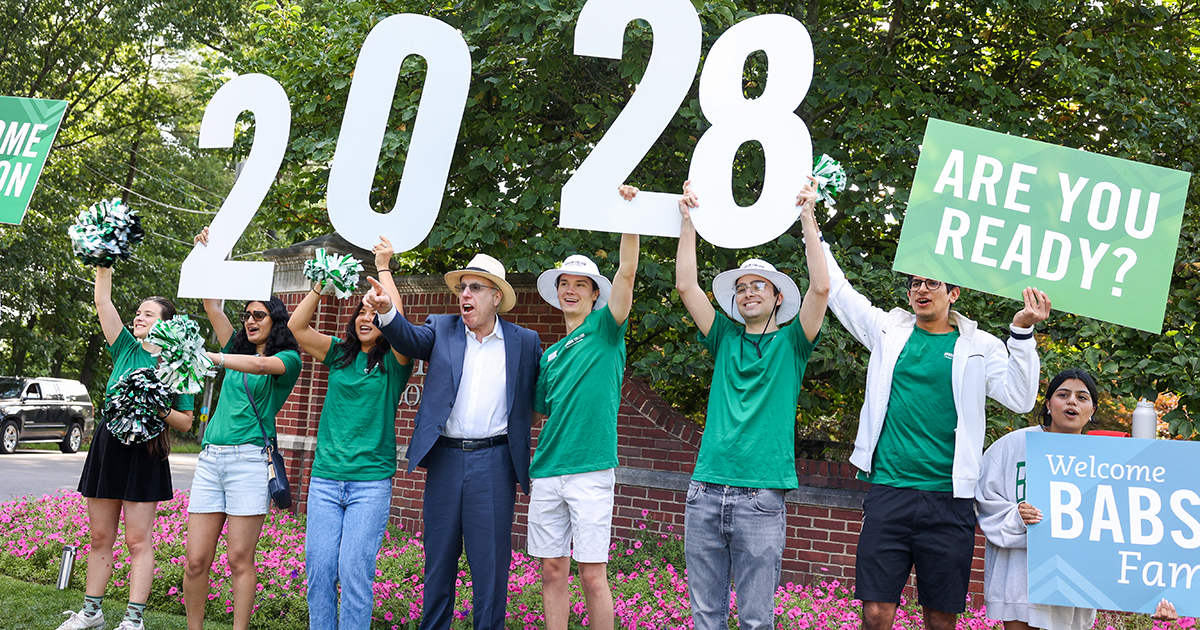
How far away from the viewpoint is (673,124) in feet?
20.4

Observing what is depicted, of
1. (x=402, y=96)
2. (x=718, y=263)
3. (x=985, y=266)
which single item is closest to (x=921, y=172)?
(x=985, y=266)

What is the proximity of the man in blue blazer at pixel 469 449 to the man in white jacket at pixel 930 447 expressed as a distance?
1466mm

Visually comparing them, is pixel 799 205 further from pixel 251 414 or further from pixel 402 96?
pixel 402 96

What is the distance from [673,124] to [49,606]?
15.8 ft

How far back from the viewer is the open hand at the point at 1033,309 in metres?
3.43

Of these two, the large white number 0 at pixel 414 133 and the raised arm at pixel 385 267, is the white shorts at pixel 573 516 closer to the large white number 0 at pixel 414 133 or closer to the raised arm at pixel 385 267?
the raised arm at pixel 385 267

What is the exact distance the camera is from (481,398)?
401cm

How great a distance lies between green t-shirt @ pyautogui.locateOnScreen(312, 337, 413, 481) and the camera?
13.1 ft

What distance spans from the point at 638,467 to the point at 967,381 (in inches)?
134

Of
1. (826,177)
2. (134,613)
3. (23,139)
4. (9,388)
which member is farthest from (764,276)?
(9,388)

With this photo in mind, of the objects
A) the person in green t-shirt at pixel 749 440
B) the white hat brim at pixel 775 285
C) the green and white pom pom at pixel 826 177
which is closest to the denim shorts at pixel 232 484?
the person in green t-shirt at pixel 749 440

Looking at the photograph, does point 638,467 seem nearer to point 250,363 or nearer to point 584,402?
point 584,402

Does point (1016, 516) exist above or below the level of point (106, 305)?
below

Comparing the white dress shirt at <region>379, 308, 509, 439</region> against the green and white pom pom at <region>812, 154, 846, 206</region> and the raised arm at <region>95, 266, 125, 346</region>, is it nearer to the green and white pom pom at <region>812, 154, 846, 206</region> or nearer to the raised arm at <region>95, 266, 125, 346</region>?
the green and white pom pom at <region>812, 154, 846, 206</region>
